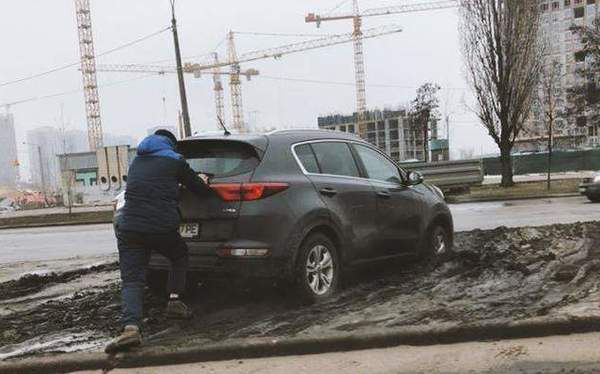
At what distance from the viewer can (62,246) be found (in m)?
15.1

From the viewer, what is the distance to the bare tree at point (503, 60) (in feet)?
87.3

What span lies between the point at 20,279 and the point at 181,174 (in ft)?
16.2

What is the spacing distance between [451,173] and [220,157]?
20.3 m

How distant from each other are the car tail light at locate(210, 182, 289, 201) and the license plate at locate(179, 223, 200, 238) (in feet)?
1.27

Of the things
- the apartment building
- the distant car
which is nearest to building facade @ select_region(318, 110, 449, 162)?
the apartment building

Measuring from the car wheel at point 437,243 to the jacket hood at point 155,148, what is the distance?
11.7 feet

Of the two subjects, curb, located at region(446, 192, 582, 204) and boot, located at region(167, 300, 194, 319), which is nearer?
boot, located at region(167, 300, 194, 319)

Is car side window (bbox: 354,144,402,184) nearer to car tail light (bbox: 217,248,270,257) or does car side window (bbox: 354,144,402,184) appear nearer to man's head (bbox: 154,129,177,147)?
car tail light (bbox: 217,248,270,257)

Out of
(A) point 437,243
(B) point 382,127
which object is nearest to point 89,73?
(B) point 382,127

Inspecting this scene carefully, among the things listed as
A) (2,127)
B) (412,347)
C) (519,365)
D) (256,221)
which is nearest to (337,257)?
(256,221)

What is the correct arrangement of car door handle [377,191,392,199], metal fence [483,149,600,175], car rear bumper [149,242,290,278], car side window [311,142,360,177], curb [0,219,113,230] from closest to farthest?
car rear bumper [149,242,290,278], car side window [311,142,360,177], car door handle [377,191,392,199], curb [0,219,113,230], metal fence [483,149,600,175]

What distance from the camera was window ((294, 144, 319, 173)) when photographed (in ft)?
19.8

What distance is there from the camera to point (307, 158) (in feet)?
20.1

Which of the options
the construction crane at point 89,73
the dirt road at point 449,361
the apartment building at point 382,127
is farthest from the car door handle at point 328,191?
the construction crane at point 89,73
